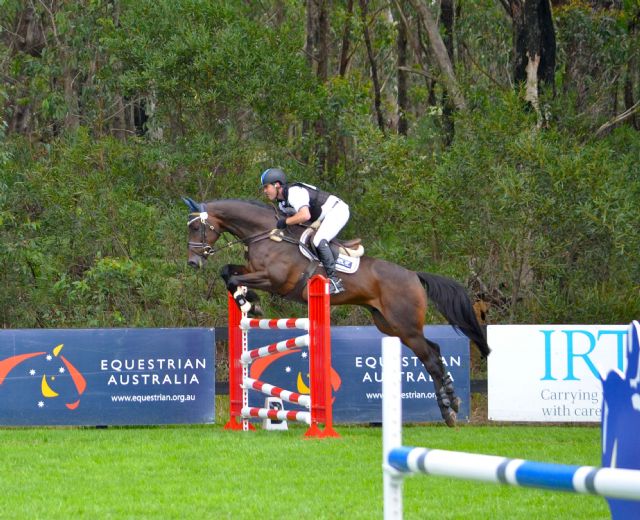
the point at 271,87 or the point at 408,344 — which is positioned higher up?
the point at 271,87

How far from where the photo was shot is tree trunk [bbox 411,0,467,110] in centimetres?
1861

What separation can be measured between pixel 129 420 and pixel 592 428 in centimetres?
494

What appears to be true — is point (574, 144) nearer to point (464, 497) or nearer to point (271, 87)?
point (271, 87)

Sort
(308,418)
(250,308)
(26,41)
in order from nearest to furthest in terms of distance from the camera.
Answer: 1. (308,418)
2. (250,308)
3. (26,41)

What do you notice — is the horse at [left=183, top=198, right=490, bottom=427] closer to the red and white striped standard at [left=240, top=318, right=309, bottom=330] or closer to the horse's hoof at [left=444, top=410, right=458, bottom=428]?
the horse's hoof at [left=444, top=410, right=458, bottom=428]

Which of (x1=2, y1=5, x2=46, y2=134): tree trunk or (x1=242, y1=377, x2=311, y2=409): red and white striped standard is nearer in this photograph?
(x1=242, y1=377, x2=311, y2=409): red and white striped standard

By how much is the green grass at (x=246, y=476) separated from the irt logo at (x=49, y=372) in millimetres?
456

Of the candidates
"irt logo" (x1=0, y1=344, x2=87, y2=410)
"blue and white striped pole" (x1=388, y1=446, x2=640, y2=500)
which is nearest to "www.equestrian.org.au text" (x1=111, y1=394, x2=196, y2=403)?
"irt logo" (x1=0, y1=344, x2=87, y2=410)

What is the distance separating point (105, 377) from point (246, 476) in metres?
4.24

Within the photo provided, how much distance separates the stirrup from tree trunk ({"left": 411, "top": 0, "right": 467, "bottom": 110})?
24.1 ft

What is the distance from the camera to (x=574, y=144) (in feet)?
51.2

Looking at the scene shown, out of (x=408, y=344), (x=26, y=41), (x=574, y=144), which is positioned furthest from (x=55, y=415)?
(x=26, y=41)

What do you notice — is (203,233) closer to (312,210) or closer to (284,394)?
(312,210)

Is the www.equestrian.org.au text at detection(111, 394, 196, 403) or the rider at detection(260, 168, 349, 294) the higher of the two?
the rider at detection(260, 168, 349, 294)
